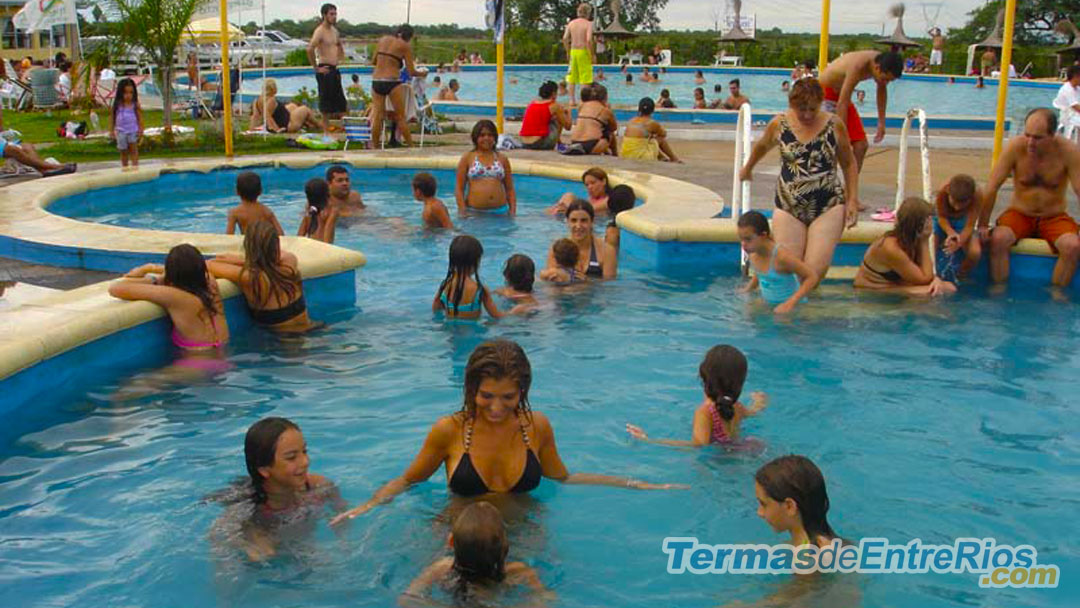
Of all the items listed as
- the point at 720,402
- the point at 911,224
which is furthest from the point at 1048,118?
the point at 720,402

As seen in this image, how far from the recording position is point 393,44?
1548cm

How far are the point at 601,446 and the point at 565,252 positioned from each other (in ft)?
9.38

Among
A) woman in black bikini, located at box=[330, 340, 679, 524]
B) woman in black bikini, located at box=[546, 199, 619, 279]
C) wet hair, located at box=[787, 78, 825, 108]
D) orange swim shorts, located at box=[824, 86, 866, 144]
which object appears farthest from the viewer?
orange swim shorts, located at box=[824, 86, 866, 144]

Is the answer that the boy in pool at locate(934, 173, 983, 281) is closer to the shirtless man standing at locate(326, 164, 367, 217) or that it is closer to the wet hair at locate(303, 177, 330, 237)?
the wet hair at locate(303, 177, 330, 237)

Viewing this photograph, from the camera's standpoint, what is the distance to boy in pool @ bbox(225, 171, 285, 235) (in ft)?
28.5

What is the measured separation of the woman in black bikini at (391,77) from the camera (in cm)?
1527

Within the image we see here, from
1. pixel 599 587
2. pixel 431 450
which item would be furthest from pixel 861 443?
pixel 431 450

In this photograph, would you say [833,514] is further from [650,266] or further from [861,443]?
[650,266]

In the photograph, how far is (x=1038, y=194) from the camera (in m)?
8.54

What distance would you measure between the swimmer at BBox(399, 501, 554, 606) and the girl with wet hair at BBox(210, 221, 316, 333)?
353 cm

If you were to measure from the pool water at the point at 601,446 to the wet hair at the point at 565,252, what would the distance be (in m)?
0.32

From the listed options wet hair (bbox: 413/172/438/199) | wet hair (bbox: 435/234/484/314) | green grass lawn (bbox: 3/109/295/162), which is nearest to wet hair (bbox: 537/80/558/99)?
green grass lawn (bbox: 3/109/295/162)

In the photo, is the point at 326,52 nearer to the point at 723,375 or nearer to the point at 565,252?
the point at 565,252

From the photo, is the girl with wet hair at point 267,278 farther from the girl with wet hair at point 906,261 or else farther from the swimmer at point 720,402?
the girl with wet hair at point 906,261
